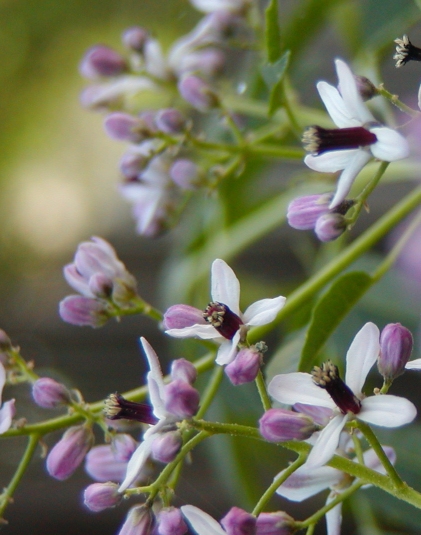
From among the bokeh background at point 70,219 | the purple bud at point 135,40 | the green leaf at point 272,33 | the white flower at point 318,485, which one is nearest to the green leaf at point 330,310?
the white flower at point 318,485

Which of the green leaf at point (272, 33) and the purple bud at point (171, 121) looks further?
the purple bud at point (171, 121)

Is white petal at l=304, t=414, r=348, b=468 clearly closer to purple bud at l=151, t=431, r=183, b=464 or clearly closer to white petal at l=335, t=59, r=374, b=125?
purple bud at l=151, t=431, r=183, b=464

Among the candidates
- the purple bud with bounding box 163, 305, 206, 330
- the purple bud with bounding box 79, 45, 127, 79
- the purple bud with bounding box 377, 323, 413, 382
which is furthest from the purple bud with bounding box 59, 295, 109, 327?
the purple bud with bounding box 79, 45, 127, 79

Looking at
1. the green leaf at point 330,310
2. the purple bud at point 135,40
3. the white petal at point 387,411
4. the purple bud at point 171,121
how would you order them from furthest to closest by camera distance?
the purple bud at point 135,40
the purple bud at point 171,121
the green leaf at point 330,310
the white petal at point 387,411

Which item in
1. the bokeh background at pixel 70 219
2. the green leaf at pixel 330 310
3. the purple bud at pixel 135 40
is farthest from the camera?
the bokeh background at pixel 70 219

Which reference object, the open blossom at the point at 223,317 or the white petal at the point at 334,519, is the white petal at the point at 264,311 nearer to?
the open blossom at the point at 223,317

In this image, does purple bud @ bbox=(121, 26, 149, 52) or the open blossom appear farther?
purple bud @ bbox=(121, 26, 149, 52)

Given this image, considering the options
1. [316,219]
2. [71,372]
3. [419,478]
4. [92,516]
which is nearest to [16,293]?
[71,372]
